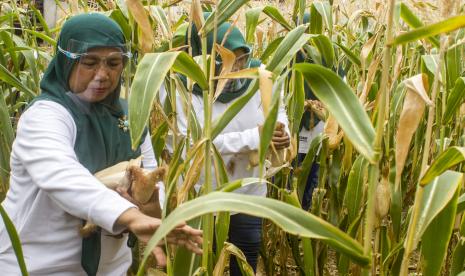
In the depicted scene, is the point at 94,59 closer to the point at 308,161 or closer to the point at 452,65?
the point at 308,161

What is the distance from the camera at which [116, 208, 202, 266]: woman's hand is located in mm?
1122

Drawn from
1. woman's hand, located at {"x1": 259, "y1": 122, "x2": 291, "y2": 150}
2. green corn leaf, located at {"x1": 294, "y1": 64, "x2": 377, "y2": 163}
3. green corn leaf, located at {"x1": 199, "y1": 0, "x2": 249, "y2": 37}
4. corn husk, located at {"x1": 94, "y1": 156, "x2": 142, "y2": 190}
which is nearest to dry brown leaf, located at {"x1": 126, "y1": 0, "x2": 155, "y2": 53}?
green corn leaf, located at {"x1": 199, "y1": 0, "x2": 249, "y2": 37}

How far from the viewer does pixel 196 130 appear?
5.10 ft

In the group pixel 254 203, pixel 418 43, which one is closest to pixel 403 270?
pixel 254 203

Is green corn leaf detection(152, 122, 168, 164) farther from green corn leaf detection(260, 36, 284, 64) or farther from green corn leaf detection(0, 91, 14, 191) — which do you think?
green corn leaf detection(0, 91, 14, 191)

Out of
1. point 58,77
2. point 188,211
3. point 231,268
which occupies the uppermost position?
point 58,77

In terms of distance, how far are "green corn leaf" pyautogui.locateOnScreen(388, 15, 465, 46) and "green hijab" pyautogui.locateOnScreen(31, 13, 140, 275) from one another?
0.69 meters

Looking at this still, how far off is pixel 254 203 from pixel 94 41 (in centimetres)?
63

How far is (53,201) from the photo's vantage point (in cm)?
137

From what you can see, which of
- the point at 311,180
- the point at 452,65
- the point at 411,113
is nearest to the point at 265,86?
the point at 411,113

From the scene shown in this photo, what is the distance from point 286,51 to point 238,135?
632 mm

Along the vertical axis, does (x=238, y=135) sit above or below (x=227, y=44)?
below

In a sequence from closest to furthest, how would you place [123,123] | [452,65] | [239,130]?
[123,123], [452,65], [239,130]

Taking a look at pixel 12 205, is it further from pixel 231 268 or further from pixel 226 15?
pixel 231 268
